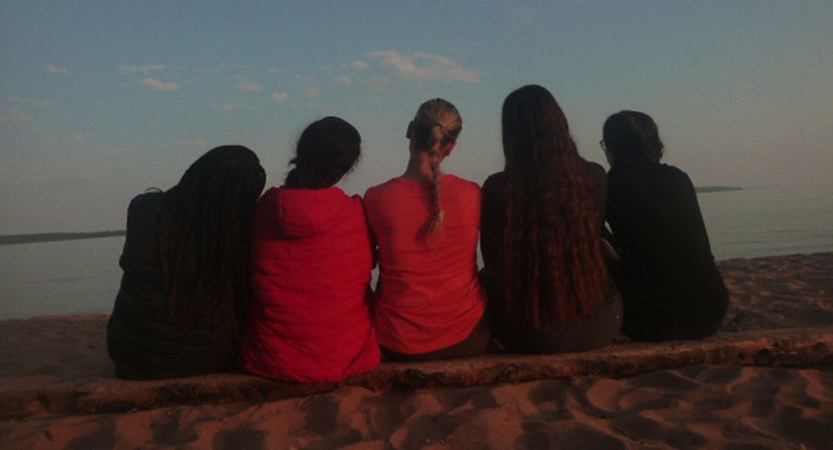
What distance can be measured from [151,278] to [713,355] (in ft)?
9.19

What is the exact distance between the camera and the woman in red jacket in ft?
9.62

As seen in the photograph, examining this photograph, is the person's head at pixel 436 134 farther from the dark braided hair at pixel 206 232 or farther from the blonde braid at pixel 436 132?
the dark braided hair at pixel 206 232

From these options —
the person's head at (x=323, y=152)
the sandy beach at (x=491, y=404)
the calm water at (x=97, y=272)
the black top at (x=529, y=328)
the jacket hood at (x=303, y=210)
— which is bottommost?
the calm water at (x=97, y=272)

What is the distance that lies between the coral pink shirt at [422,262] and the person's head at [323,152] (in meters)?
0.21

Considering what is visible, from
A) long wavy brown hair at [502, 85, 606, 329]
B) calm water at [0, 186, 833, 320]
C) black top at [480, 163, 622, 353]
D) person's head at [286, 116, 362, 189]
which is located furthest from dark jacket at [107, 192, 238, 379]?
calm water at [0, 186, 833, 320]

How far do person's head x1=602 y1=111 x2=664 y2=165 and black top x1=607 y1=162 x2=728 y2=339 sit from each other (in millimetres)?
80

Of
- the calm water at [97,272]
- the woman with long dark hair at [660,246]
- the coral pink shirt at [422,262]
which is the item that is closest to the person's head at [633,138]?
the woman with long dark hair at [660,246]

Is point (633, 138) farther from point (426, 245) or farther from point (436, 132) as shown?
point (426, 245)

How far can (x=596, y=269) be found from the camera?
10.2ft

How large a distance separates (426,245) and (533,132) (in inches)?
29.4

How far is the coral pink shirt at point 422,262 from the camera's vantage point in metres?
3.00

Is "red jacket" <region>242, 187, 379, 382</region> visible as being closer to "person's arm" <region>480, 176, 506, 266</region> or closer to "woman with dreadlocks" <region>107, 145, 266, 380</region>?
"woman with dreadlocks" <region>107, 145, 266, 380</region>

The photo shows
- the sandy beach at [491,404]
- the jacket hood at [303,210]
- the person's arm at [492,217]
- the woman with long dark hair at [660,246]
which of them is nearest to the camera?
the sandy beach at [491,404]

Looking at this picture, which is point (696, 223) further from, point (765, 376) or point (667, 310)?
point (765, 376)
